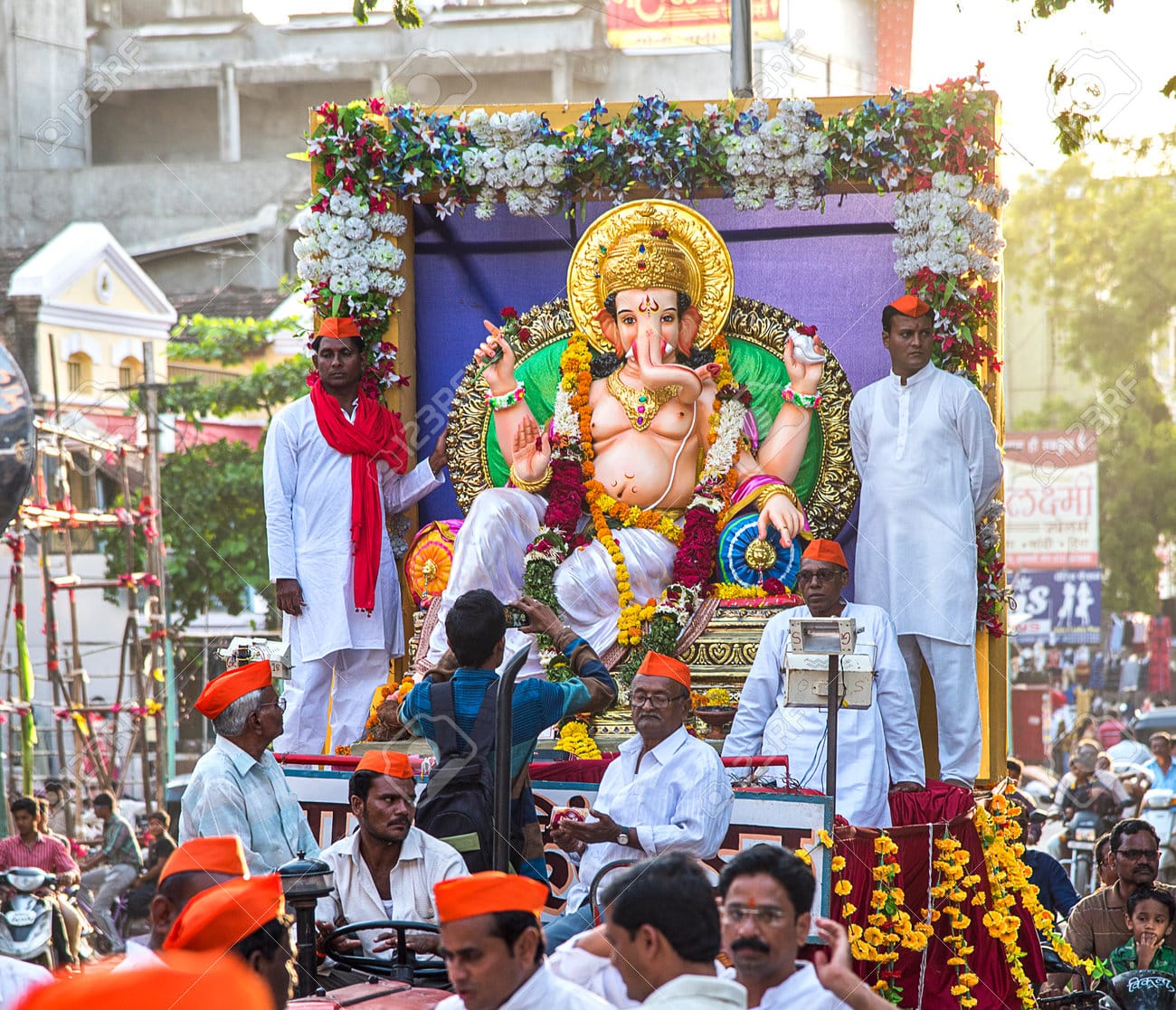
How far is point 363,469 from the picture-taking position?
9.29m

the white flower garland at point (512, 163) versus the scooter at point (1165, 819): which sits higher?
the white flower garland at point (512, 163)

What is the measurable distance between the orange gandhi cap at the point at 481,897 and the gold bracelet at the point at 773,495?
5.42 m

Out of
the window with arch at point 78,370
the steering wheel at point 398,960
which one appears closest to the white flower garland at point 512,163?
the steering wheel at point 398,960

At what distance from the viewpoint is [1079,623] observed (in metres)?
26.8

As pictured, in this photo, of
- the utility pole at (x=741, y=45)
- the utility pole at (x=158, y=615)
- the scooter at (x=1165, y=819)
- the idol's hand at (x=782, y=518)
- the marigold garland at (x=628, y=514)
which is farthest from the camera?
the utility pole at (x=158, y=615)

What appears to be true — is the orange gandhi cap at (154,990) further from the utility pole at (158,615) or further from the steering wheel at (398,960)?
the utility pole at (158,615)

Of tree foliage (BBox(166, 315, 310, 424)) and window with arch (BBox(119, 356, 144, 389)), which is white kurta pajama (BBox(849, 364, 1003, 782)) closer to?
tree foliage (BBox(166, 315, 310, 424))

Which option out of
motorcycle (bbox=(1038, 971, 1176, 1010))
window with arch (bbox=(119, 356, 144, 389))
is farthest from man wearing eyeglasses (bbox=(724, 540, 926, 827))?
window with arch (bbox=(119, 356, 144, 389))

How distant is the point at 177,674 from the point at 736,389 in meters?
14.0

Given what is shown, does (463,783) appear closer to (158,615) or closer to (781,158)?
(781,158)

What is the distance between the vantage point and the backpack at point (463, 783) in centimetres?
A: 586

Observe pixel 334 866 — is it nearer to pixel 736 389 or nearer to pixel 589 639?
pixel 589 639

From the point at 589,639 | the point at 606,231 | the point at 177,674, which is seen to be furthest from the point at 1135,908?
the point at 177,674

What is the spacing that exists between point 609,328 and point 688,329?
18.1 inches
